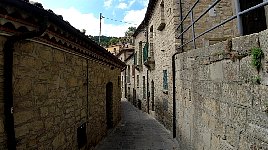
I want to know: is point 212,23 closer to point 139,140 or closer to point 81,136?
point 139,140

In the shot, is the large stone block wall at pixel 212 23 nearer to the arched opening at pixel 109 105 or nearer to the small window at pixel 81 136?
the small window at pixel 81 136

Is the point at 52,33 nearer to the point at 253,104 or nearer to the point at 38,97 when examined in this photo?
the point at 38,97

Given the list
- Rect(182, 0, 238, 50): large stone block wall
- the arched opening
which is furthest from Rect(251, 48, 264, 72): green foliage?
the arched opening

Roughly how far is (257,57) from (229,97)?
2.69ft

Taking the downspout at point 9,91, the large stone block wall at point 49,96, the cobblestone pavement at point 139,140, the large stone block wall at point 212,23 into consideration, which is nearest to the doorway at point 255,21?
the large stone block wall at point 212,23

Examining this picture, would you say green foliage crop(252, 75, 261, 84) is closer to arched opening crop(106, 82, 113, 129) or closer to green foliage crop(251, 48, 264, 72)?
green foliage crop(251, 48, 264, 72)

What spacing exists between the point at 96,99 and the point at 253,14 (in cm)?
479

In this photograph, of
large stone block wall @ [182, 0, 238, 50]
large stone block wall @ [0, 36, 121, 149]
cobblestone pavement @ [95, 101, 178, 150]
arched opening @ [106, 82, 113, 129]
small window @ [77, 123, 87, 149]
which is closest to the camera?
large stone block wall @ [0, 36, 121, 149]

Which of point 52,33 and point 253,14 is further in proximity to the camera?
point 253,14

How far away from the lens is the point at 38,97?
3854 mm

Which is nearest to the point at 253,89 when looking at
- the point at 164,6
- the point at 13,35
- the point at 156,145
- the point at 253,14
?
the point at 13,35

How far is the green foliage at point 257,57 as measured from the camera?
227 centimetres

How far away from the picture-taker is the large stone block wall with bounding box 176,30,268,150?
231cm

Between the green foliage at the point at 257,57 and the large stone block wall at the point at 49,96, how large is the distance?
2711mm
